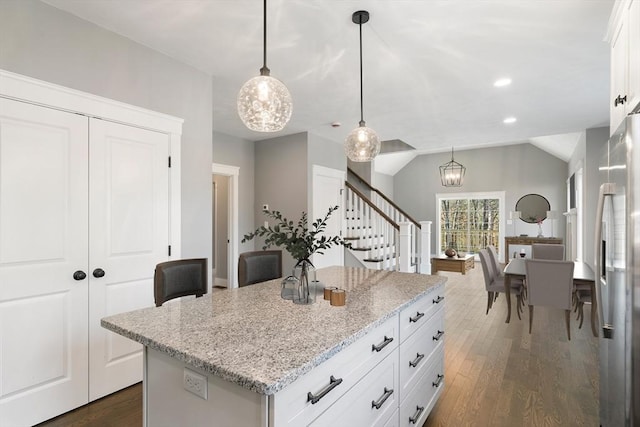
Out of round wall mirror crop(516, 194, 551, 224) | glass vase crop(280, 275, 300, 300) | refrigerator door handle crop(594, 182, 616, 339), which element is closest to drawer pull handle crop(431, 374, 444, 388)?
refrigerator door handle crop(594, 182, 616, 339)

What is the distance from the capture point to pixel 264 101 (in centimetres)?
175

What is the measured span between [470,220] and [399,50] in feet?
26.9

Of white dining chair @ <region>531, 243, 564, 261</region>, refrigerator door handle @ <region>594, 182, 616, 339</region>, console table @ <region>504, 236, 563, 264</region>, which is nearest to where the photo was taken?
refrigerator door handle @ <region>594, 182, 616, 339</region>

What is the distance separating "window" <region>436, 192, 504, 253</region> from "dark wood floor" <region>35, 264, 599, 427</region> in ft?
18.2

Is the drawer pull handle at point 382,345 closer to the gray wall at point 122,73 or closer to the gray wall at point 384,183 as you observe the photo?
the gray wall at point 122,73

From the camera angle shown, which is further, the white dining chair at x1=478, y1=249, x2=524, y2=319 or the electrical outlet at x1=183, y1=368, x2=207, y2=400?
the white dining chair at x1=478, y1=249, x2=524, y2=319

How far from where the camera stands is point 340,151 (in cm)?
596

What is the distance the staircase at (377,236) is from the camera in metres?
5.62

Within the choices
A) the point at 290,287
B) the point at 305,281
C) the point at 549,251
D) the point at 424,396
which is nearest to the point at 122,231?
the point at 290,287

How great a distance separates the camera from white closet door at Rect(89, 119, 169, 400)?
2.36 metres

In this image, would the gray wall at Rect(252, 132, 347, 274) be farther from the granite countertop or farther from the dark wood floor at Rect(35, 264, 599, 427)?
the granite countertop

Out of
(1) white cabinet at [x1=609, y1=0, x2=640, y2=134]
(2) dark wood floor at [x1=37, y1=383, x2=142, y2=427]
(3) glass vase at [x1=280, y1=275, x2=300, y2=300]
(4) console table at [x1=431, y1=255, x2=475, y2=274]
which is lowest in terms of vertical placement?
(2) dark wood floor at [x1=37, y1=383, x2=142, y2=427]

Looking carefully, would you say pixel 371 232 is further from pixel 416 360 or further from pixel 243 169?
pixel 416 360

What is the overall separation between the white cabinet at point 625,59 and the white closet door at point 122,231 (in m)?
3.09
